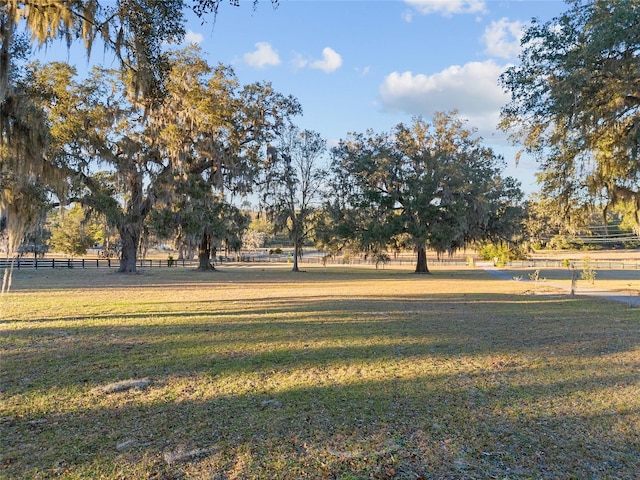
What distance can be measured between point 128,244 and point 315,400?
76.9ft

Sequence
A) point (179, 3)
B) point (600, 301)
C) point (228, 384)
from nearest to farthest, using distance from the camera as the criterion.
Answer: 1. point (228, 384)
2. point (179, 3)
3. point (600, 301)

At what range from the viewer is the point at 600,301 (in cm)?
1363

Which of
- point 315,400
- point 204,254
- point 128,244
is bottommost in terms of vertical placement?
point 315,400

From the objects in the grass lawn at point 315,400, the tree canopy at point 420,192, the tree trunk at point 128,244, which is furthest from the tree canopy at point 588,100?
the tree trunk at point 128,244

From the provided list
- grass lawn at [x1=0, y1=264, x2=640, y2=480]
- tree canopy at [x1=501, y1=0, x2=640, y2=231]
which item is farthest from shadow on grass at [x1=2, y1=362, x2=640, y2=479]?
tree canopy at [x1=501, y1=0, x2=640, y2=231]

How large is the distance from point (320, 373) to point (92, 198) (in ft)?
65.6

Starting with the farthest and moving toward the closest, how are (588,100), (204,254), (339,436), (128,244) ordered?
1. (204,254)
2. (128,244)
3. (588,100)
4. (339,436)

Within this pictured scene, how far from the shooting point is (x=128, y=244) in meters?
24.8

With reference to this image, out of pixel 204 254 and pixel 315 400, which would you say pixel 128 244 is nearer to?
pixel 204 254

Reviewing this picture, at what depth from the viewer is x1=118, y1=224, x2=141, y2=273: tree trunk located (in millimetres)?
23766

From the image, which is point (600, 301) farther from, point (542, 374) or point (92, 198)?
point (92, 198)

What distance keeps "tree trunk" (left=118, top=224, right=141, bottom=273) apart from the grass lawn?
53.1ft

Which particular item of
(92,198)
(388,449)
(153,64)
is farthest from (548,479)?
(92,198)

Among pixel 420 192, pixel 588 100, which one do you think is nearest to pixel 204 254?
pixel 420 192
